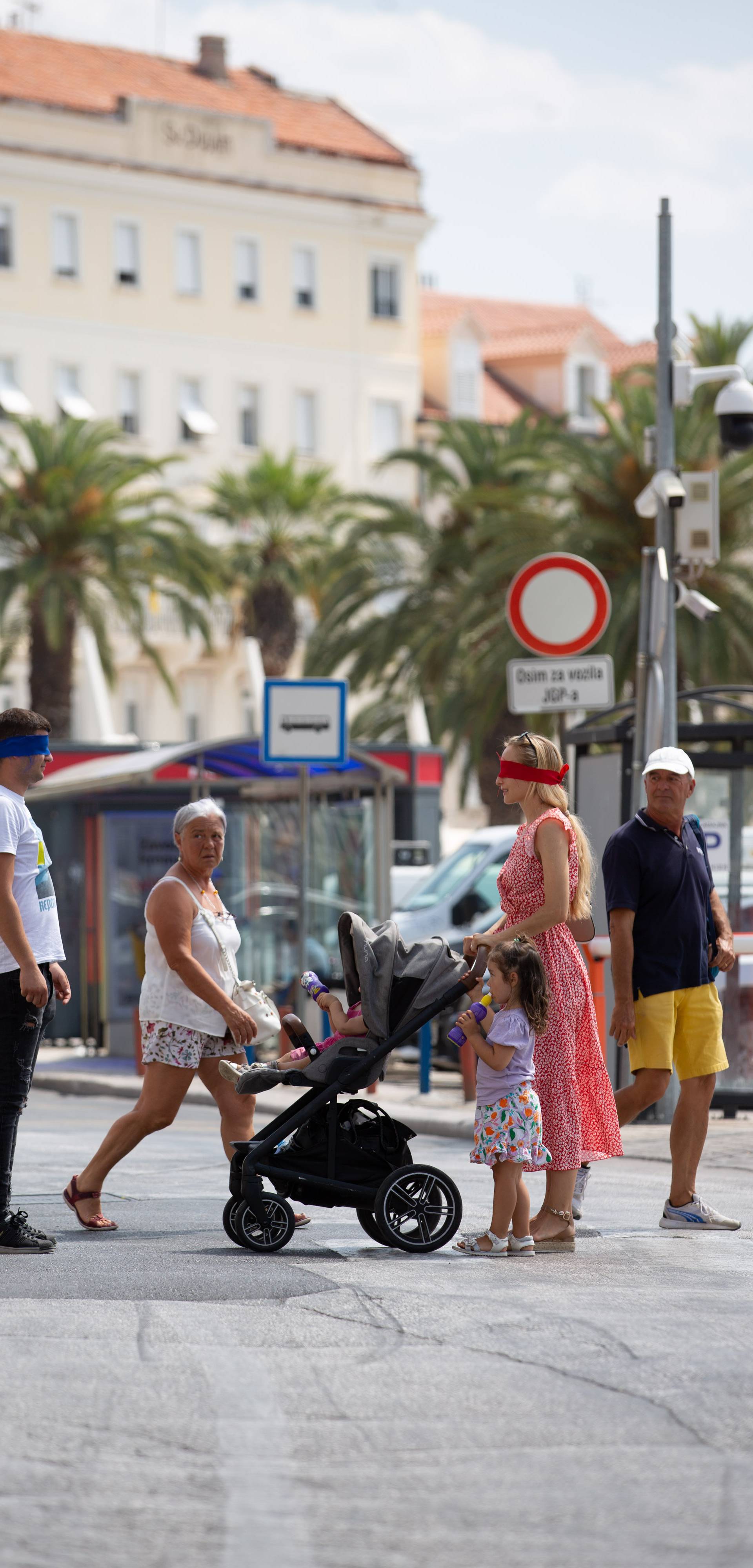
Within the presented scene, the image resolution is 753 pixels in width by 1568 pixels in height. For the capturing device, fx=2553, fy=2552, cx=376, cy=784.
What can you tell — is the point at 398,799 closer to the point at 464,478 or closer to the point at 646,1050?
the point at 464,478

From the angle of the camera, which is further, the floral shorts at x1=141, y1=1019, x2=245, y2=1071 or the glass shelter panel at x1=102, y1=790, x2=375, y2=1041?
the glass shelter panel at x1=102, y1=790, x2=375, y2=1041

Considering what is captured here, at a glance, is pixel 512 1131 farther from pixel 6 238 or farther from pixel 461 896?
pixel 6 238

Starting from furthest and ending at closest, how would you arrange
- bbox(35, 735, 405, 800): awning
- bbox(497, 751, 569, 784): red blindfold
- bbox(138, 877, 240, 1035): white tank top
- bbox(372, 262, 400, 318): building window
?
bbox(372, 262, 400, 318): building window → bbox(35, 735, 405, 800): awning → bbox(138, 877, 240, 1035): white tank top → bbox(497, 751, 569, 784): red blindfold

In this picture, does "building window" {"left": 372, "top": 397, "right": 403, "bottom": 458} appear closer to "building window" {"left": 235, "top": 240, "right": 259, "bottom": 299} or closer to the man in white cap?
"building window" {"left": 235, "top": 240, "right": 259, "bottom": 299}

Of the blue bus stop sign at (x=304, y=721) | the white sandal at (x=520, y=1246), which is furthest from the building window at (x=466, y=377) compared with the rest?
the white sandal at (x=520, y=1246)

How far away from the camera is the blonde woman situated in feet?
28.8

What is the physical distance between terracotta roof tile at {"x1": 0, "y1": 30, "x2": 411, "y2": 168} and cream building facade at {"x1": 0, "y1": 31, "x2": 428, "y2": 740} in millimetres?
86

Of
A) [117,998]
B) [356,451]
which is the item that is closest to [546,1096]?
[117,998]

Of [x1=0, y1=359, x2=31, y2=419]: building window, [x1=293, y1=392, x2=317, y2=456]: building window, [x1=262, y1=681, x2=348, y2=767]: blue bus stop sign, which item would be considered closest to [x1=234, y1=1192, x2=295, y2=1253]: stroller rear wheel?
[x1=262, y1=681, x2=348, y2=767]: blue bus stop sign

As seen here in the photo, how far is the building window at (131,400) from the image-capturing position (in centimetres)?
6456

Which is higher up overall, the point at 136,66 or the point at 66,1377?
the point at 136,66

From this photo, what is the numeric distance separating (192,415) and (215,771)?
45.2 m

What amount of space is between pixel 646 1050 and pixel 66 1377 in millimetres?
3515

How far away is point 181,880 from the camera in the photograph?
29.7ft
